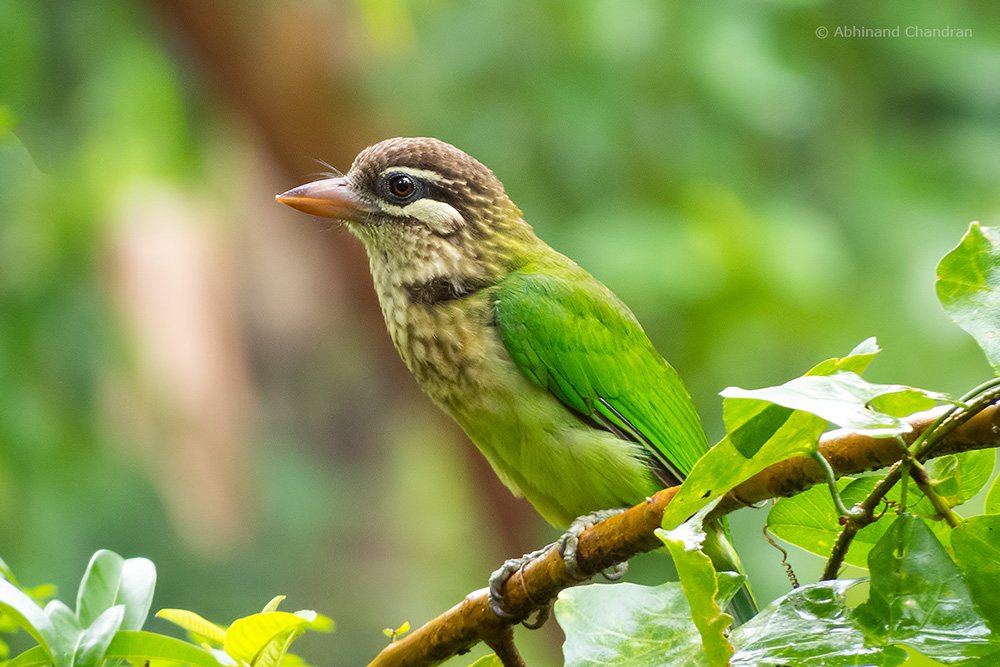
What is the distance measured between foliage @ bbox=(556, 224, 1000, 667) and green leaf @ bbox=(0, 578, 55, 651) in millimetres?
762

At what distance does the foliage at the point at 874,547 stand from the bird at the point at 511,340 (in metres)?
1.30

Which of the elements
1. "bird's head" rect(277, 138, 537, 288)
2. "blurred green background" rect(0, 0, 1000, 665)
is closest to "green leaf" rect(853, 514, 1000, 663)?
"bird's head" rect(277, 138, 537, 288)

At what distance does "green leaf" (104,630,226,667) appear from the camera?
1.37 m

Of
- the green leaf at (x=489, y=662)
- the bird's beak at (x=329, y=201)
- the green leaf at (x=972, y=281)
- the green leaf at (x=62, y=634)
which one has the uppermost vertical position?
the bird's beak at (x=329, y=201)

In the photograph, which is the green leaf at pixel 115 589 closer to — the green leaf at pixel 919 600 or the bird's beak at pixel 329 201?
the green leaf at pixel 919 600

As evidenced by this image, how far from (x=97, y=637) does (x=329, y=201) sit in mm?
1817

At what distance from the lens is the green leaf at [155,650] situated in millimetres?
1368

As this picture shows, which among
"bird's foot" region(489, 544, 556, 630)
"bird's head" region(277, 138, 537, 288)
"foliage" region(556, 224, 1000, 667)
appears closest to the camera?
"foliage" region(556, 224, 1000, 667)


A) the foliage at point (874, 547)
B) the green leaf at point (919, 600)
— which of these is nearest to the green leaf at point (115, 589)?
the foliage at point (874, 547)

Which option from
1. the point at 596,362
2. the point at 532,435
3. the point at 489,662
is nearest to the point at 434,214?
the point at 596,362

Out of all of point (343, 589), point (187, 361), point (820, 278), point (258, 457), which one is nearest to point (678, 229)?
point (820, 278)

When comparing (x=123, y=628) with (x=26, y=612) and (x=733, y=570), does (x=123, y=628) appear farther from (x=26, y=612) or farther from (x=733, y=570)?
(x=733, y=570)

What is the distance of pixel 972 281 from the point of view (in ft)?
3.79

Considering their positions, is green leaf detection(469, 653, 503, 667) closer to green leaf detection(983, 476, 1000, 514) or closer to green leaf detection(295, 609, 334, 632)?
green leaf detection(295, 609, 334, 632)
